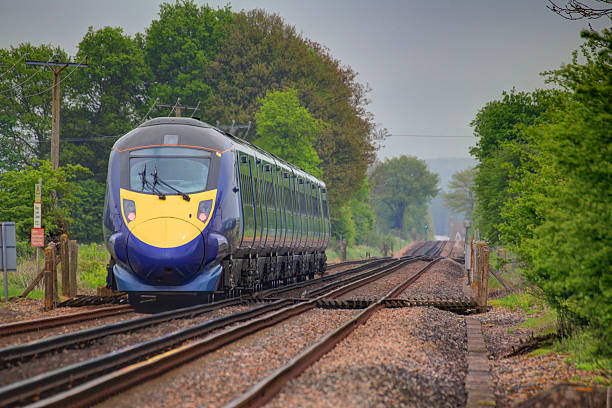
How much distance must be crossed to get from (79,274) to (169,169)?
9.44 m

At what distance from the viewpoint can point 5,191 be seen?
22.0 m

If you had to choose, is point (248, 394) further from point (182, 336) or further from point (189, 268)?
point (189, 268)

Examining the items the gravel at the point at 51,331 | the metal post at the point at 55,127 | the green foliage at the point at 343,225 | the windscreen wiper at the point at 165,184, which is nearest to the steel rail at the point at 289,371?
the gravel at the point at 51,331

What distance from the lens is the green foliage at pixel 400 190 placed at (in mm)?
125625

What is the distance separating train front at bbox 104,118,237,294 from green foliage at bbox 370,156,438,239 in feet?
359

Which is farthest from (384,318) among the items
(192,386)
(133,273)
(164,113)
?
(164,113)

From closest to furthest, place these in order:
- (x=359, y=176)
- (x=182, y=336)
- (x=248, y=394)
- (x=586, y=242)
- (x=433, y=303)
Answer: (x=248, y=394), (x=586, y=242), (x=182, y=336), (x=433, y=303), (x=359, y=176)

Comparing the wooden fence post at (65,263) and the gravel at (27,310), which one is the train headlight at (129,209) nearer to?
the gravel at (27,310)

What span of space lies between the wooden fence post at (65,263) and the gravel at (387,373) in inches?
306

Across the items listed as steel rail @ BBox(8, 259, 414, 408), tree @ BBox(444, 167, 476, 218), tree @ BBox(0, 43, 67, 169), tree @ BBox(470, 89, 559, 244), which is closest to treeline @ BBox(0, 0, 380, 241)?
tree @ BBox(0, 43, 67, 169)

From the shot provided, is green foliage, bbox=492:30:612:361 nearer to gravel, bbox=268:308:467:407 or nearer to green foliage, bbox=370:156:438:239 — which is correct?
gravel, bbox=268:308:467:407

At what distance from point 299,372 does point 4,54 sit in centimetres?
4733

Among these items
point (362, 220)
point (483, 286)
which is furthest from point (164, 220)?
point (362, 220)

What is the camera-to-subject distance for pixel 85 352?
29.7 ft
